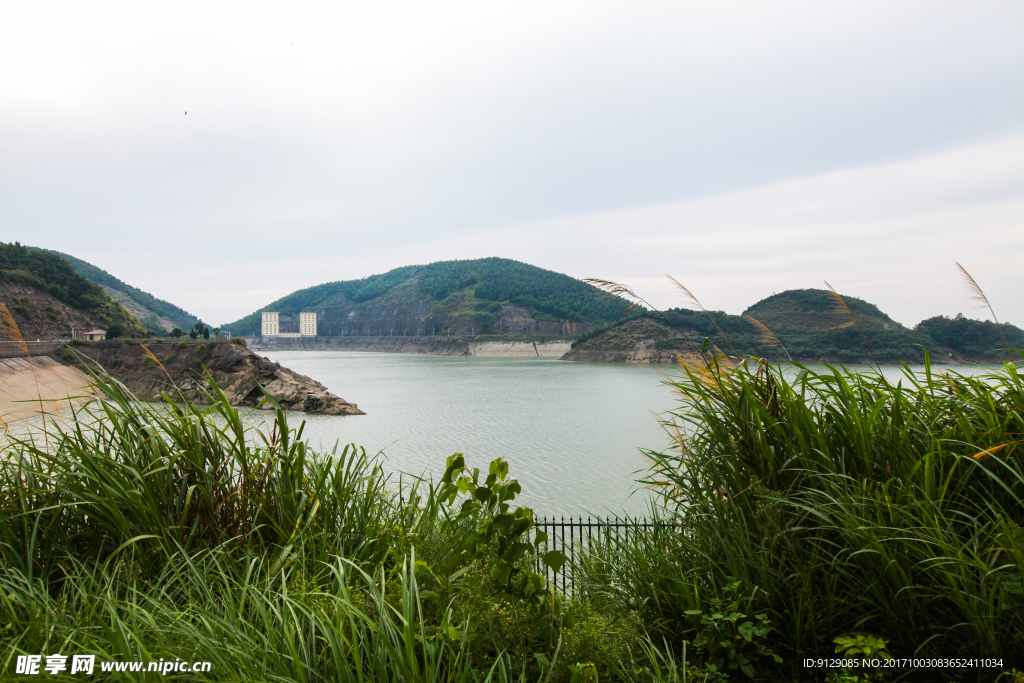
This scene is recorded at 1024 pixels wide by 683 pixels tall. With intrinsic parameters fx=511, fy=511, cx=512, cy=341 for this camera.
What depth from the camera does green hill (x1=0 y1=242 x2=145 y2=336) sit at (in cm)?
3897

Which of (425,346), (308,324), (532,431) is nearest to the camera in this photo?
(532,431)

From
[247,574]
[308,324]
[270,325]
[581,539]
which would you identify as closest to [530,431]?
[581,539]

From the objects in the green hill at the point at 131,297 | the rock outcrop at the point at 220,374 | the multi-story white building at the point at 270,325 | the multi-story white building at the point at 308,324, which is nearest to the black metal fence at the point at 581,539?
the rock outcrop at the point at 220,374

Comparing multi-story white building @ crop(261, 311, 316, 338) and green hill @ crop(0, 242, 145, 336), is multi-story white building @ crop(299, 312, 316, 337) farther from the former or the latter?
green hill @ crop(0, 242, 145, 336)

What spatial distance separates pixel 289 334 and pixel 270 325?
5331 mm

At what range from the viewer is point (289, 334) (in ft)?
438

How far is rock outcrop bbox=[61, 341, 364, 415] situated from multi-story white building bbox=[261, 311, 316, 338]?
97.4 m

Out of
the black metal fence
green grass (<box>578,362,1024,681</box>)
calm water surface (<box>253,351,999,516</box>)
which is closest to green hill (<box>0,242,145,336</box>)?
calm water surface (<box>253,351,999,516</box>)

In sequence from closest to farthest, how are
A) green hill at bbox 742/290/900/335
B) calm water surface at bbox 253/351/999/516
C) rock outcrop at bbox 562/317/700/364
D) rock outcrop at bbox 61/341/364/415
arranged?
calm water surface at bbox 253/351/999/516 → rock outcrop at bbox 61/341/364/415 → green hill at bbox 742/290/900/335 → rock outcrop at bbox 562/317/700/364

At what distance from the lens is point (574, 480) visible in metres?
Answer: 11.9

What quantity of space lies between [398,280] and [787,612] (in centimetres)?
15917

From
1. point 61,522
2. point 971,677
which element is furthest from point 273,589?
point 971,677

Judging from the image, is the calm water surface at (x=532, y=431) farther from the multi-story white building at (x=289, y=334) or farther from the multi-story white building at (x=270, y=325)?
the multi-story white building at (x=270, y=325)

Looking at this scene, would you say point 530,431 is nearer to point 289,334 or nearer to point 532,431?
point 532,431
